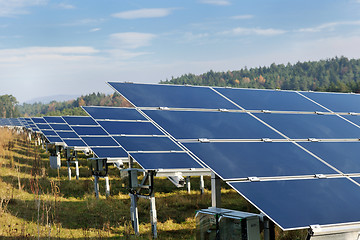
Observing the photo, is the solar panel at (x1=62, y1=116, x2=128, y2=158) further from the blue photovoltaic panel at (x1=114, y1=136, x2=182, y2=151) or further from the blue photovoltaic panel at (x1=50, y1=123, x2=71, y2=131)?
the blue photovoltaic panel at (x1=50, y1=123, x2=71, y2=131)

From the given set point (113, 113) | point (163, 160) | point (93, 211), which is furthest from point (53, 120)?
point (163, 160)

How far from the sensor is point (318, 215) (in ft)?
17.3

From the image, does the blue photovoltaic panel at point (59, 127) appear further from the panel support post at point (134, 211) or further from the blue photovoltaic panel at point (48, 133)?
the panel support post at point (134, 211)

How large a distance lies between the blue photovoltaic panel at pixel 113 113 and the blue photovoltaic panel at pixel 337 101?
754 centimetres

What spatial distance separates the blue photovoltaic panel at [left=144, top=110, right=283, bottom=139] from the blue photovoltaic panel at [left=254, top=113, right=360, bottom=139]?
1.54 ft

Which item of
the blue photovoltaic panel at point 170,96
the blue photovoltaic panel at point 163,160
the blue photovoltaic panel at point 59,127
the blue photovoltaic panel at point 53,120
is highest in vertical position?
the blue photovoltaic panel at point 170,96

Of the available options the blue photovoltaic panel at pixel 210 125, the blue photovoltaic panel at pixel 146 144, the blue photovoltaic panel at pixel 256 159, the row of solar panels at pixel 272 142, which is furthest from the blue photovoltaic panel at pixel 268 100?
the blue photovoltaic panel at pixel 146 144

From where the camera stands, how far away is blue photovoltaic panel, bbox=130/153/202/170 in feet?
39.9

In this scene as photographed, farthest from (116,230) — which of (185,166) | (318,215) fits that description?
(318,215)

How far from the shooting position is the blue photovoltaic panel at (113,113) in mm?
16562

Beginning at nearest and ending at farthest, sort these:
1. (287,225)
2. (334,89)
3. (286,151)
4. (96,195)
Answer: (287,225)
(286,151)
(96,195)
(334,89)

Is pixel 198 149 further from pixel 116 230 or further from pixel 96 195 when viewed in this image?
pixel 96 195

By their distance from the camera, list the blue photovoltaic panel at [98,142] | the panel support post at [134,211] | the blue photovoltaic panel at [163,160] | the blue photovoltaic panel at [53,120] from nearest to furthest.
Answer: the blue photovoltaic panel at [163,160]
the panel support post at [134,211]
the blue photovoltaic panel at [98,142]
the blue photovoltaic panel at [53,120]

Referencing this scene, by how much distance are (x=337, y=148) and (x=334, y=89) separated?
101 metres
